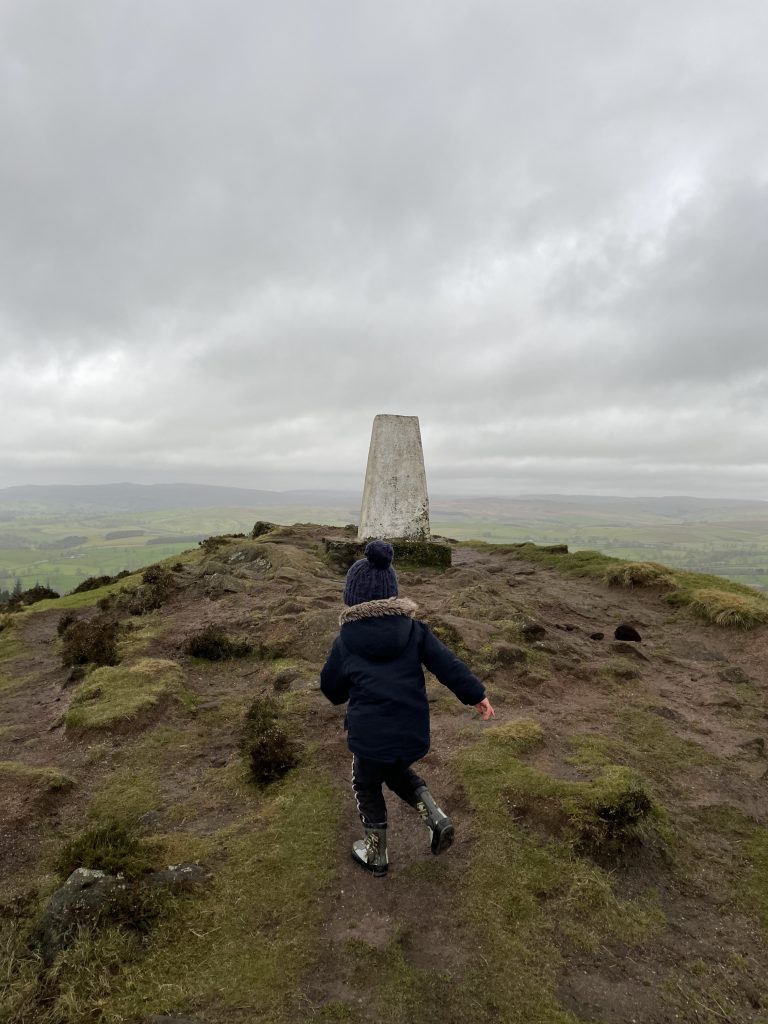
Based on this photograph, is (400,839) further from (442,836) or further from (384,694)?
(384,694)

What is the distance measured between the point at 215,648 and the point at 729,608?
12.2m

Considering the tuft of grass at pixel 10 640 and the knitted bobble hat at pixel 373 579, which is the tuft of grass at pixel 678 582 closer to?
the knitted bobble hat at pixel 373 579

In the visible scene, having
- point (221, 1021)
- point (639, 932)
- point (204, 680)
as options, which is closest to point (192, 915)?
point (221, 1021)

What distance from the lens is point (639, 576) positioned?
16578 mm

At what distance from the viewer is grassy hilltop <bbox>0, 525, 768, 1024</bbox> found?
3.71 m

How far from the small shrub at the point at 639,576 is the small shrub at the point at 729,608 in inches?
64.8

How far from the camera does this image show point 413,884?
15.7ft

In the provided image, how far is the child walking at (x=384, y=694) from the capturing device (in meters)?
4.84

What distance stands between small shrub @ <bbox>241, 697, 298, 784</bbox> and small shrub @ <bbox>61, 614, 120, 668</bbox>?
15.3 feet

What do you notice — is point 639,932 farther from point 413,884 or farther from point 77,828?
point 77,828

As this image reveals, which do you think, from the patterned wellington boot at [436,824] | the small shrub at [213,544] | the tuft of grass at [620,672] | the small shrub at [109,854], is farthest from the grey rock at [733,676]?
the small shrub at [213,544]

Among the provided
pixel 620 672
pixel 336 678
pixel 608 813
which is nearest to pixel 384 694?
pixel 336 678

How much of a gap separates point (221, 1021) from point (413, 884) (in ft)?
6.14

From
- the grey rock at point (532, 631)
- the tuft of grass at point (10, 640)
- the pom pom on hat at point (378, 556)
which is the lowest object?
the tuft of grass at point (10, 640)
